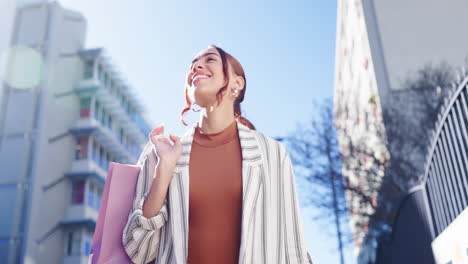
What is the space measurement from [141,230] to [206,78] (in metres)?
0.79

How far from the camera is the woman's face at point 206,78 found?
2.34m

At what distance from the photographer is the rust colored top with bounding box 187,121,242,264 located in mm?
2088

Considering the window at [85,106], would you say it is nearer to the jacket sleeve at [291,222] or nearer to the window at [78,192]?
the window at [78,192]

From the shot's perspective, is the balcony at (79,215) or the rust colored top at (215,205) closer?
the rust colored top at (215,205)

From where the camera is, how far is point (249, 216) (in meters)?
2.10

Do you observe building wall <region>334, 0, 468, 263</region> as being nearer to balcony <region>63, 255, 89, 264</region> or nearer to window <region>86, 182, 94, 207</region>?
balcony <region>63, 255, 89, 264</region>

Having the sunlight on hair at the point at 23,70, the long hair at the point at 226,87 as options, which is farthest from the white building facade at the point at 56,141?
the long hair at the point at 226,87

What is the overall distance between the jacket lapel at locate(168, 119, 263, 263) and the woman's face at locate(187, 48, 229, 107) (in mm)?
219

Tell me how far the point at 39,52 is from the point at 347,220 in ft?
80.2

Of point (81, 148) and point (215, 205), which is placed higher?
point (81, 148)

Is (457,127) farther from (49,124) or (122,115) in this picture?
(122,115)

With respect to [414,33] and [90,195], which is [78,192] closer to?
[90,195]

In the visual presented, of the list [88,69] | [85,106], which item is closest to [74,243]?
[85,106]

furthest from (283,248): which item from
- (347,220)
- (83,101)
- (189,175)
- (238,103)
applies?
(83,101)
